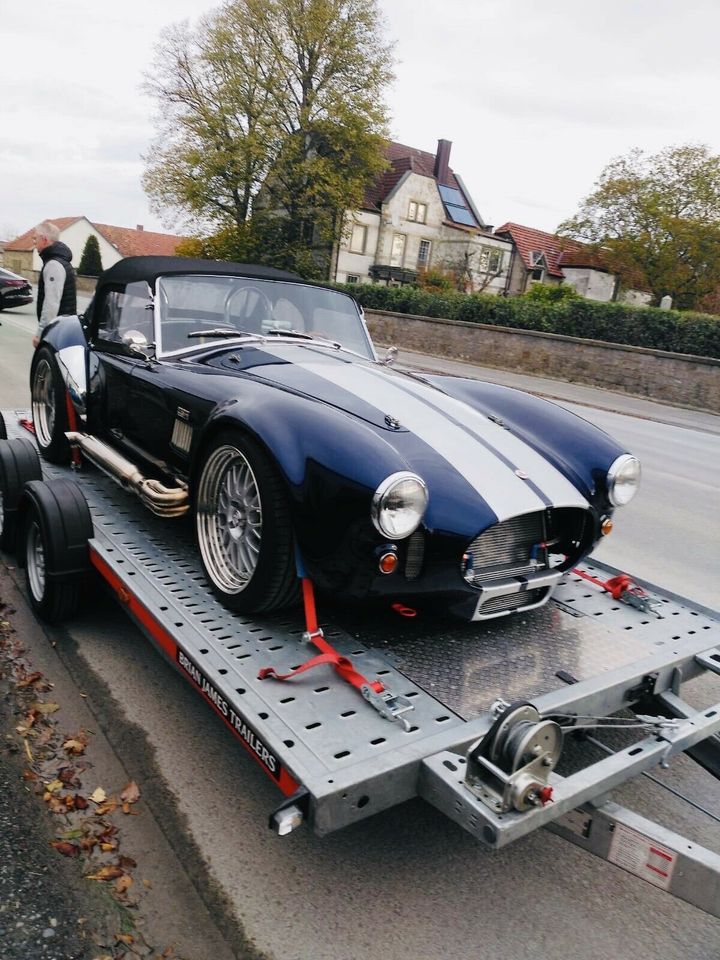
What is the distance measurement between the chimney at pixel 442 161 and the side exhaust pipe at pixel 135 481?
4763 centimetres

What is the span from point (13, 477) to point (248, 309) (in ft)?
5.31

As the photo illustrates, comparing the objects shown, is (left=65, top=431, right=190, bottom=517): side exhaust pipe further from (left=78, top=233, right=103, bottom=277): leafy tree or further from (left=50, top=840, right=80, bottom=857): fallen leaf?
(left=78, top=233, right=103, bottom=277): leafy tree

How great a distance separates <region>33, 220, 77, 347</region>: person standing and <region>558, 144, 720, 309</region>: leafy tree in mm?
30640

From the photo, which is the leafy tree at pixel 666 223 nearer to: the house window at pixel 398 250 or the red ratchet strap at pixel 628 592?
the house window at pixel 398 250

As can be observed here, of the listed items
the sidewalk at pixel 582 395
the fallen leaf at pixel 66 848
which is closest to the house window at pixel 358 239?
the sidewalk at pixel 582 395

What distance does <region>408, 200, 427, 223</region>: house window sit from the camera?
45.5 metres

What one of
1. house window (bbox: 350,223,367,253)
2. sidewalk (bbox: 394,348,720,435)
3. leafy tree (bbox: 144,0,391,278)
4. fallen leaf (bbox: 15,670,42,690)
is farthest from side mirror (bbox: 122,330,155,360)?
house window (bbox: 350,223,367,253)

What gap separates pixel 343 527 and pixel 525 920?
51.8 inches

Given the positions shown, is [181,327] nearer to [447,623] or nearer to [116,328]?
[116,328]

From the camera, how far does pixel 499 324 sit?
79.0 ft

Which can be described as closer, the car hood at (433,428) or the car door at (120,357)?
the car hood at (433,428)

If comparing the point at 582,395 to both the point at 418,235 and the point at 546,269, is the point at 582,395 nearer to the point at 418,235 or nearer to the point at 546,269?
the point at 418,235

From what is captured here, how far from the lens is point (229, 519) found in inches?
128

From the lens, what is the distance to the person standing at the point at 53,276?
6523 millimetres
